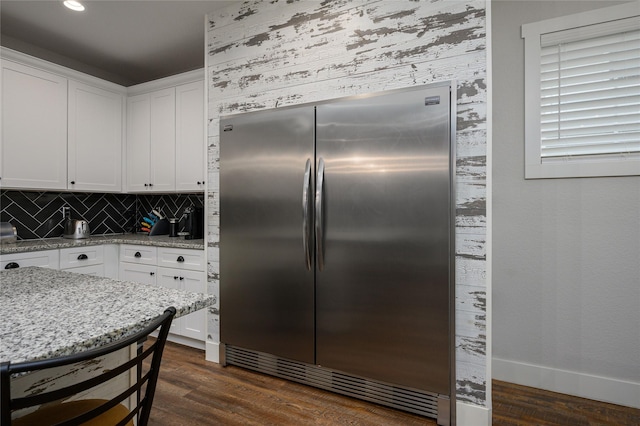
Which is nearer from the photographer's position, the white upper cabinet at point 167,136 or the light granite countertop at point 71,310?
the light granite countertop at point 71,310

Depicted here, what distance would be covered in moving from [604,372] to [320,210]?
2007 mm

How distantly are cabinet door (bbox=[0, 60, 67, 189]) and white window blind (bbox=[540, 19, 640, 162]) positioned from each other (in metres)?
3.94

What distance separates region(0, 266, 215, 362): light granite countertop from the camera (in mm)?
800

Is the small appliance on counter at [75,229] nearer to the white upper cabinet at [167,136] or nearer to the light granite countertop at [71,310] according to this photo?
the white upper cabinet at [167,136]

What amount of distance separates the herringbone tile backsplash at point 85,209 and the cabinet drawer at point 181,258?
756 millimetres

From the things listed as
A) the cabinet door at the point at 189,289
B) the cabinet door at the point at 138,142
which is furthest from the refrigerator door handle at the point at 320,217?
the cabinet door at the point at 138,142

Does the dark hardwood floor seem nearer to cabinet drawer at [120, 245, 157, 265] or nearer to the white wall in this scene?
the white wall

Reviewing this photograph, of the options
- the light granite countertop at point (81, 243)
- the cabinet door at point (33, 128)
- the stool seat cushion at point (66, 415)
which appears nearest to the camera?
the stool seat cushion at point (66, 415)

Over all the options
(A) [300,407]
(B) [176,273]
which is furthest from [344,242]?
(B) [176,273]

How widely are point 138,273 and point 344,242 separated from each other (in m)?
2.17

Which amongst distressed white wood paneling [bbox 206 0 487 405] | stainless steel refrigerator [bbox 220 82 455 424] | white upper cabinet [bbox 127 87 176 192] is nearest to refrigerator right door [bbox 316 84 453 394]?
→ stainless steel refrigerator [bbox 220 82 455 424]

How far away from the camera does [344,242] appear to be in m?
2.11

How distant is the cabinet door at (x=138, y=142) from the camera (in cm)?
354

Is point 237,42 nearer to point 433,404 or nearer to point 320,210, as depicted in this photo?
point 320,210
